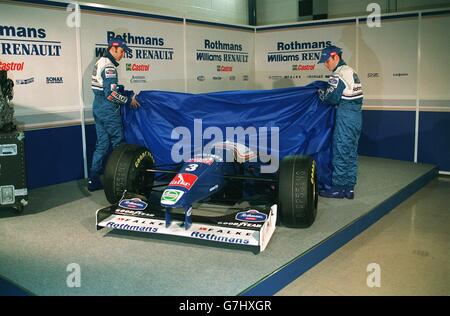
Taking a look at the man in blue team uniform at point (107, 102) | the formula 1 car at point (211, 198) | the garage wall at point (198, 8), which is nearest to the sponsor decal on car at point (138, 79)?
the man in blue team uniform at point (107, 102)

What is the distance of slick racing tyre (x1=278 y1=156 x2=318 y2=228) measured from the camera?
3992 mm

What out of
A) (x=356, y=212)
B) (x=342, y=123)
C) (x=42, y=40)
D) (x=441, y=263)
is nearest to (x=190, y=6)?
(x=42, y=40)

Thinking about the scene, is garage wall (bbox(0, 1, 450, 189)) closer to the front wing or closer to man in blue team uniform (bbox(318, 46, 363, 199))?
the front wing

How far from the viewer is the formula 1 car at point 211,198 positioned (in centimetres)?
372

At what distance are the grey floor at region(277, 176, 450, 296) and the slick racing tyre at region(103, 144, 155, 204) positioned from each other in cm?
189

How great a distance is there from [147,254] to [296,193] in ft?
4.26

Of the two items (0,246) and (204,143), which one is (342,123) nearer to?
(204,143)

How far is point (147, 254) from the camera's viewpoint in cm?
366

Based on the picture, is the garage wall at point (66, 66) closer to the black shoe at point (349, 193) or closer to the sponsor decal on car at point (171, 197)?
the sponsor decal on car at point (171, 197)

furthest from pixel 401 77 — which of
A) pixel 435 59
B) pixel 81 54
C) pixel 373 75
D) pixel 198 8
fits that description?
pixel 81 54

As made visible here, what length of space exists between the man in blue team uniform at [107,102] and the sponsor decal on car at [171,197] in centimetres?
193

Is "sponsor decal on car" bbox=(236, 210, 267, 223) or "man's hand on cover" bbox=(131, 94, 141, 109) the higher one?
"man's hand on cover" bbox=(131, 94, 141, 109)

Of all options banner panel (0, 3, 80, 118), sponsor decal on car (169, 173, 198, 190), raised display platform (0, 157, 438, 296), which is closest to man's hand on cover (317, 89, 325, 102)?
raised display platform (0, 157, 438, 296)

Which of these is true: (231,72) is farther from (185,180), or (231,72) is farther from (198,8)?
(185,180)
